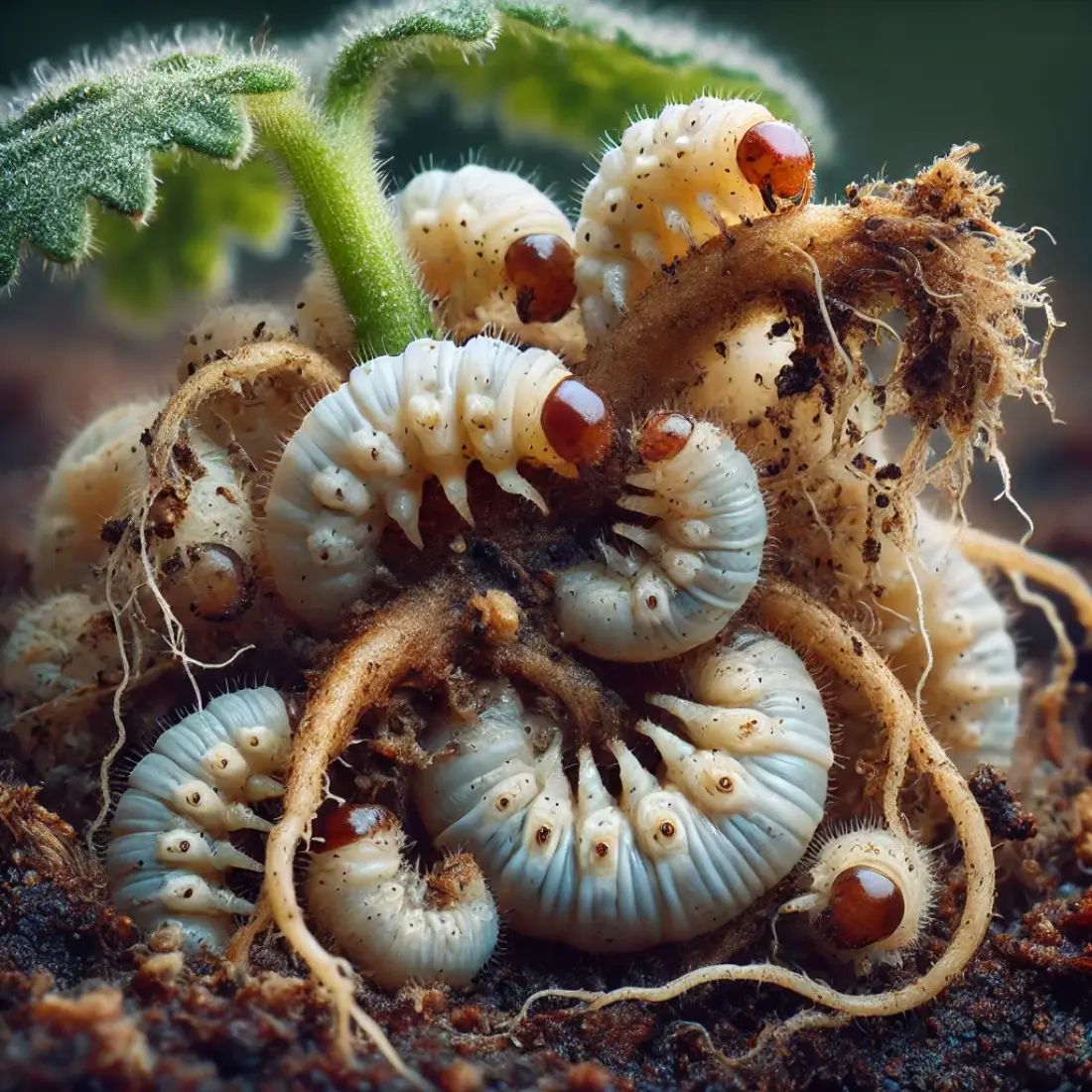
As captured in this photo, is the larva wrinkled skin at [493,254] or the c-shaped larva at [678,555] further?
the larva wrinkled skin at [493,254]

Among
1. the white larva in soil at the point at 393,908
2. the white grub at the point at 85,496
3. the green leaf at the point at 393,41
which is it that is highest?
Result: the green leaf at the point at 393,41

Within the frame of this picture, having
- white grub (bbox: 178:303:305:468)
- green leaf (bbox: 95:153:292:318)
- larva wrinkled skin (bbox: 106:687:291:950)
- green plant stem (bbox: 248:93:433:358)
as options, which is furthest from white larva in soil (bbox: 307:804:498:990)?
green leaf (bbox: 95:153:292:318)

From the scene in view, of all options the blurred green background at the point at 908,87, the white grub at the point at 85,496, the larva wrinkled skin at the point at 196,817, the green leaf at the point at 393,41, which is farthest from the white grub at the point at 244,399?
the blurred green background at the point at 908,87

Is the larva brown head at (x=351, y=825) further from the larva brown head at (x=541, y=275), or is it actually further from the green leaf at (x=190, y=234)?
the green leaf at (x=190, y=234)

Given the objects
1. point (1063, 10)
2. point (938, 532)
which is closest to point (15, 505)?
point (938, 532)

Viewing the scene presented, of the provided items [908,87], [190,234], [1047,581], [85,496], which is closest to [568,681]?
[85,496]

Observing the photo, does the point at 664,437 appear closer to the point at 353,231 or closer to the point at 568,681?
the point at 568,681
